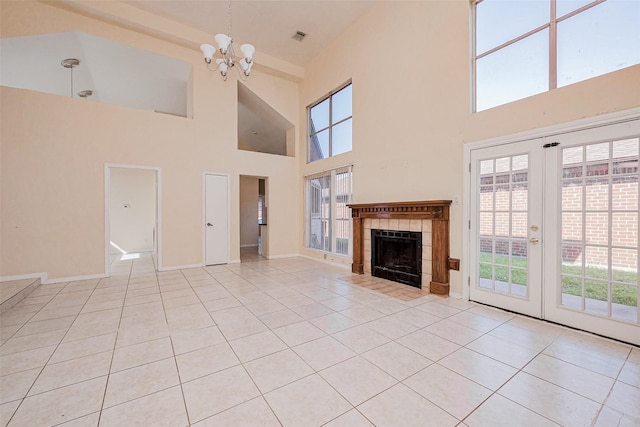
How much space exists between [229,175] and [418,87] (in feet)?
13.7

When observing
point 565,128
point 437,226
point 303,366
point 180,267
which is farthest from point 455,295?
point 180,267

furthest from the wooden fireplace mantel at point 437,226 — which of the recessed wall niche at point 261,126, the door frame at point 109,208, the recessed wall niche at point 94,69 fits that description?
the recessed wall niche at point 94,69

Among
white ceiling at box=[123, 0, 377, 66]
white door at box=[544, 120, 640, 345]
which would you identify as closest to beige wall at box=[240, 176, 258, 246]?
white ceiling at box=[123, 0, 377, 66]

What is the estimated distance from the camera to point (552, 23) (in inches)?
108

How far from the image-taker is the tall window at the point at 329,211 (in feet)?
17.8

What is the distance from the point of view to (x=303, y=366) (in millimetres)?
1901

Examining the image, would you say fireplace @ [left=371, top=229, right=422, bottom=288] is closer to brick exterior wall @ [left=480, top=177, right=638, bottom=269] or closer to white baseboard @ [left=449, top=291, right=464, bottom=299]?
white baseboard @ [left=449, top=291, right=464, bottom=299]

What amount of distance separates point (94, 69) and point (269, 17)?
4.11 m

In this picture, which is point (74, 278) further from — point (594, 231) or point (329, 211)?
point (594, 231)

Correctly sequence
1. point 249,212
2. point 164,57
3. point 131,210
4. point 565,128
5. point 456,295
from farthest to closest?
point 249,212
point 131,210
point 164,57
point 456,295
point 565,128

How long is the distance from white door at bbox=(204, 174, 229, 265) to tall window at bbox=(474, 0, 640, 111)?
16.3ft

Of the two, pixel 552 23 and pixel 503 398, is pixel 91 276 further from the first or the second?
pixel 552 23

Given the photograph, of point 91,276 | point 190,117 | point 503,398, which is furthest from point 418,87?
point 91,276

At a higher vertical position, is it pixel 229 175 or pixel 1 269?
pixel 229 175
